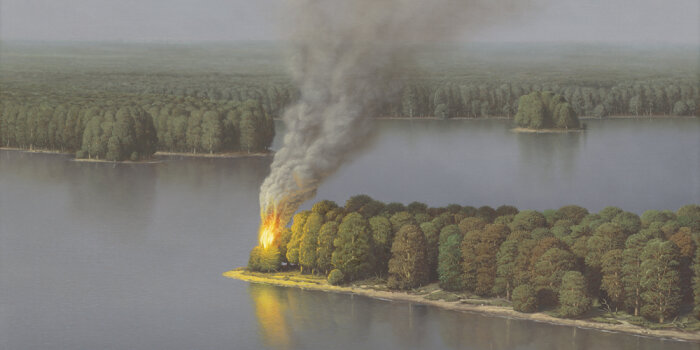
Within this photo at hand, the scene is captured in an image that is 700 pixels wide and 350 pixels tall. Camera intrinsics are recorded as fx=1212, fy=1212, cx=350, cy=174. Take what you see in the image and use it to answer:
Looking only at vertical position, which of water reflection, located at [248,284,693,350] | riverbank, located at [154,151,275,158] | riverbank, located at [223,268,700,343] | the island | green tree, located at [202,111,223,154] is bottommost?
water reflection, located at [248,284,693,350]

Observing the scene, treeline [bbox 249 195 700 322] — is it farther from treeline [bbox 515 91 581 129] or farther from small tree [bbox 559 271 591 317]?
treeline [bbox 515 91 581 129]

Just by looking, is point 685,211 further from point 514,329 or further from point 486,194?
point 486,194

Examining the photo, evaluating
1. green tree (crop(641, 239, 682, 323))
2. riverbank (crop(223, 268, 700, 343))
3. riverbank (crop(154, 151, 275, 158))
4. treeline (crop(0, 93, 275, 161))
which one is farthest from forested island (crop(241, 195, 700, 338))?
riverbank (crop(154, 151, 275, 158))

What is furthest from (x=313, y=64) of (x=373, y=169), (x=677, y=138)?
(x=677, y=138)

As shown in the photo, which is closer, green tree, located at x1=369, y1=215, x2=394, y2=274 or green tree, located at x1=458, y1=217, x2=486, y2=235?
green tree, located at x1=458, y1=217, x2=486, y2=235

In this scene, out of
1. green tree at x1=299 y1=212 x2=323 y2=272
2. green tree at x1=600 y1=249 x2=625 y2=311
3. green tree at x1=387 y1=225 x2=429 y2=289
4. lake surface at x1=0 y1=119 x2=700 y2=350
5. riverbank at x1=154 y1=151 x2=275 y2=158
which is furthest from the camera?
riverbank at x1=154 y1=151 x2=275 y2=158

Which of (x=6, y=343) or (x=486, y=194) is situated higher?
(x=486, y=194)
